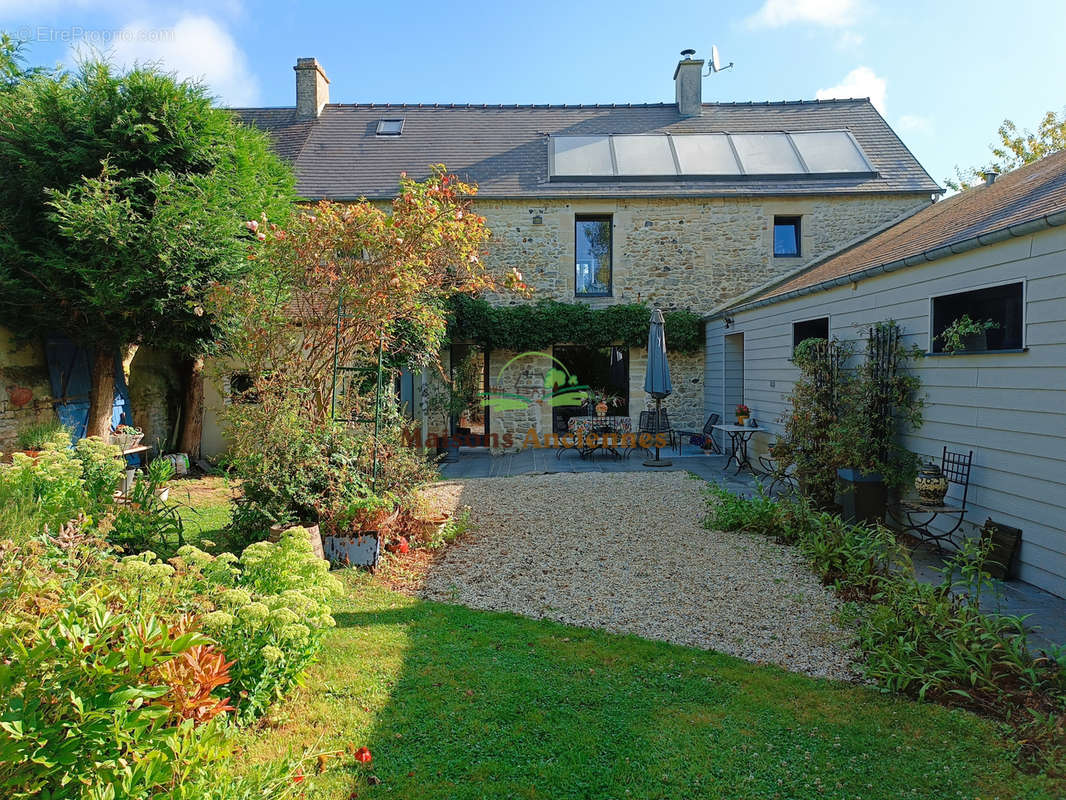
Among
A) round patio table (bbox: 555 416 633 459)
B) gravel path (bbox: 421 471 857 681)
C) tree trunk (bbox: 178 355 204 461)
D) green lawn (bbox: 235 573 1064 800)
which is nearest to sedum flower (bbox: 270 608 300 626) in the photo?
green lawn (bbox: 235 573 1064 800)

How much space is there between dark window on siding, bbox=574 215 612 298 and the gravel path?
5.81m

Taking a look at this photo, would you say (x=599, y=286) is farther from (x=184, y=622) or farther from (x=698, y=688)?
(x=184, y=622)

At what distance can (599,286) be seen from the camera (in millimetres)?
12438

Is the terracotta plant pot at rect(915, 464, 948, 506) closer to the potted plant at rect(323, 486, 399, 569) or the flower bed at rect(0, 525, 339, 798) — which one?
the potted plant at rect(323, 486, 399, 569)

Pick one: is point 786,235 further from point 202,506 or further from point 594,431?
point 202,506

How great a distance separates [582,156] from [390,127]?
194 inches

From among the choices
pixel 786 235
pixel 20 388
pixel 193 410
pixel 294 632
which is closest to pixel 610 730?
pixel 294 632

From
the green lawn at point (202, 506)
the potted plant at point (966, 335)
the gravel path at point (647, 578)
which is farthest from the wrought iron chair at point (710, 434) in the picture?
the green lawn at point (202, 506)

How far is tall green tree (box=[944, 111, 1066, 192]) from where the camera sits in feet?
55.0

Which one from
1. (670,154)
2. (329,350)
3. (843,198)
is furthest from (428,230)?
(843,198)

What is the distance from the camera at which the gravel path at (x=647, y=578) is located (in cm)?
384

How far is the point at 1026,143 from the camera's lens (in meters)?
17.4

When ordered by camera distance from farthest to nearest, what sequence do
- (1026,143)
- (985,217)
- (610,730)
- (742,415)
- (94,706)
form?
(1026,143) < (742,415) < (985,217) < (610,730) < (94,706)

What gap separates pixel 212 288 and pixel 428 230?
3142mm
